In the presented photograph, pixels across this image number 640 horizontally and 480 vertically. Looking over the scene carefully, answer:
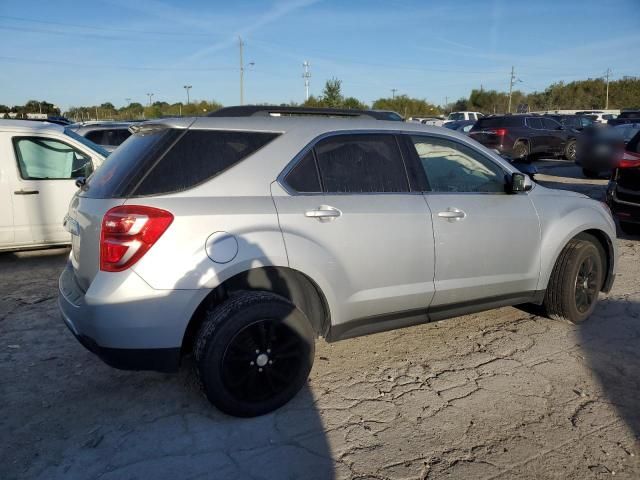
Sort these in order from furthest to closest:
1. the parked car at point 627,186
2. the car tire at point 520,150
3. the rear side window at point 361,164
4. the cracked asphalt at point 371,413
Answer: the car tire at point 520,150 → the parked car at point 627,186 → the rear side window at point 361,164 → the cracked asphalt at point 371,413

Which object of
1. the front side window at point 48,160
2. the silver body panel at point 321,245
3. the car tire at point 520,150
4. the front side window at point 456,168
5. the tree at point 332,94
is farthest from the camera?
the tree at point 332,94

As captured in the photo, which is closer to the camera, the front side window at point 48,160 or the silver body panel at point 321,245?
the silver body panel at point 321,245

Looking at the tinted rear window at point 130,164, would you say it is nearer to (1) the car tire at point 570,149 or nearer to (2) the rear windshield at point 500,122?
(2) the rear windshield at point 500,122

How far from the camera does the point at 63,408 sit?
3.24 meters

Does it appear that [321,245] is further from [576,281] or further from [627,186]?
[627,186]

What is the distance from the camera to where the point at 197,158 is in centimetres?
302

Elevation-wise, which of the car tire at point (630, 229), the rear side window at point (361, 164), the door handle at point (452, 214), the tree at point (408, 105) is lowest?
the car tire at point (630, 229)

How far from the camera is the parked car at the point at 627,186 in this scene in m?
7.07

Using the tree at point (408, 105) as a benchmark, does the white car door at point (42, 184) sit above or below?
below

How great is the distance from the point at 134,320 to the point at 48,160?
4.54 meters

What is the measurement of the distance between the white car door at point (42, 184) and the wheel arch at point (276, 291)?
3839mm

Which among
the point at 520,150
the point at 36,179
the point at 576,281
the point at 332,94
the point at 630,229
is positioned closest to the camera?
the point at 576,281

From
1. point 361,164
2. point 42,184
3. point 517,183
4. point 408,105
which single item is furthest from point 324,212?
point 408,105

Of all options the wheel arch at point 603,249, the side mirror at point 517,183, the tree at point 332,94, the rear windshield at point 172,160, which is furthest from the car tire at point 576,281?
the tree at point 332,94
